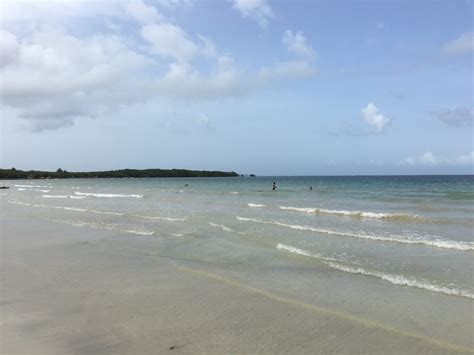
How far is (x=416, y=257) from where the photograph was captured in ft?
34.8

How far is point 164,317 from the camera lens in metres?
6.26

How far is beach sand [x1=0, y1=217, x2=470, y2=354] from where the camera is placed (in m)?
5.21

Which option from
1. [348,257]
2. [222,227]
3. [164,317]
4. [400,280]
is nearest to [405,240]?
[348,257]

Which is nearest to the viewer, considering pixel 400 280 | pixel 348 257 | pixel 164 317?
pixel 164 317

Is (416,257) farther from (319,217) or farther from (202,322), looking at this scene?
(319,217)

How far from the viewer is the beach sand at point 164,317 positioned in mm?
5207

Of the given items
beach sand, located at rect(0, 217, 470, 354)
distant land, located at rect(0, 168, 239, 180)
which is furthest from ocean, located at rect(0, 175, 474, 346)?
distant land, located at rect(0, 168, 239, 180)

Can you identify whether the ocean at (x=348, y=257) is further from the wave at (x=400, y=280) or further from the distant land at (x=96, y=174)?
the distant land at (x=96, y=174)

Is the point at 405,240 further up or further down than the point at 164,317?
further up

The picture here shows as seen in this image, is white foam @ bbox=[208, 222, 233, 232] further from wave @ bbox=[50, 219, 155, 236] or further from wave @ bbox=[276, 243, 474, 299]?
wave @ bbox=[276, 243, 474, 299]

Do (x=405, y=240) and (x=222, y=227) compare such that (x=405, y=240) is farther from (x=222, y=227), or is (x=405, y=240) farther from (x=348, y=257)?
(x=222, y=227)

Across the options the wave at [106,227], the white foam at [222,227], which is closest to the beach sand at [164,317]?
the wave at [106,227]

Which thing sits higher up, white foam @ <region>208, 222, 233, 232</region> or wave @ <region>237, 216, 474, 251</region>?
wave @ <region>237, 216, 474, 251</region>

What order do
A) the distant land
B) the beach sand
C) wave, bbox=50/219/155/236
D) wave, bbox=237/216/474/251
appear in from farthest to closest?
the distant land → wave, bbox=50/219/155/236 → wave, bbox=237/216/474/251 → the beach sand
